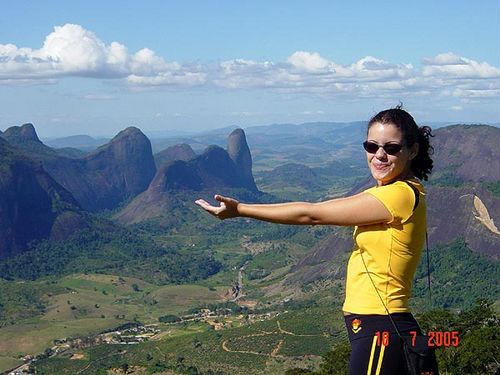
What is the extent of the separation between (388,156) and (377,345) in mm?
1080

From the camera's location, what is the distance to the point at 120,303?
9512cm

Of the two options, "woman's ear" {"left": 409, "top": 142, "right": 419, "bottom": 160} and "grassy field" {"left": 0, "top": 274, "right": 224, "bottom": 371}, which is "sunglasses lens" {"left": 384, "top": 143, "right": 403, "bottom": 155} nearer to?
"woman's ear" {"left": 409, "top": 142, "right": 419, "bottom": 160}

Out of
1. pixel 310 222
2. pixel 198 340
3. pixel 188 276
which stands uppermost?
pixel 310 222

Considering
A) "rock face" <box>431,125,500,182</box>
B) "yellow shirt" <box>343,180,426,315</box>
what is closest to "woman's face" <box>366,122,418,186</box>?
"yellow shirt" <box>343,180,426,315</box>

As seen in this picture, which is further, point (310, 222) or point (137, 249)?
point (137, 249)

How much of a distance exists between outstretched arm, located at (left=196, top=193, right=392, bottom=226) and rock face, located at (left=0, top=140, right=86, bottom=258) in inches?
5395

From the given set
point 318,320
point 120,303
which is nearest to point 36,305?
point 120,303

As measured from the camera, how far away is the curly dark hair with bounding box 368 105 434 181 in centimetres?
395

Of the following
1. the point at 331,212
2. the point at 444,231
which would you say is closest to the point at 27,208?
the point at 444,231

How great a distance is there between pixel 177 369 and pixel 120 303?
50.1 meters

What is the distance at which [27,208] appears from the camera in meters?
144

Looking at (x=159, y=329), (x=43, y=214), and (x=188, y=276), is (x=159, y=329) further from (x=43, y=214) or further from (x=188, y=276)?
(x=43, y=214)

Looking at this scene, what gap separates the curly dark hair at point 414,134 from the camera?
13.0ft

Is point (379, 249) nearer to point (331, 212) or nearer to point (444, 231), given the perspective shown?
point (331, 212)
